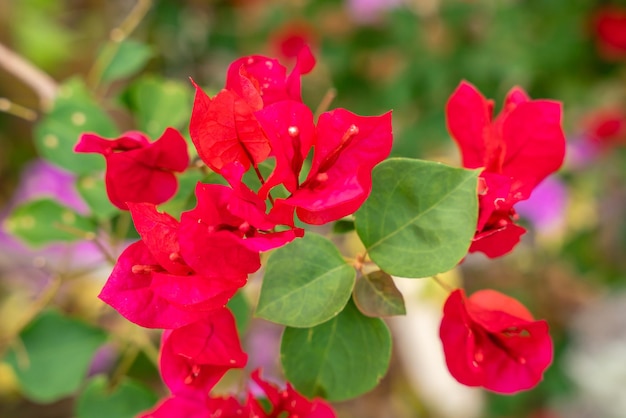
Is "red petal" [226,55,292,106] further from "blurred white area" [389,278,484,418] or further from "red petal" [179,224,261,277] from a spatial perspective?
"blurred white area" [389,278,484,418]

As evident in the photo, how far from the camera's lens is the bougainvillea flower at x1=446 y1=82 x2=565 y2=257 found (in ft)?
1.47

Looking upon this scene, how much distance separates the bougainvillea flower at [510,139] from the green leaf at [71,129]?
353 mm

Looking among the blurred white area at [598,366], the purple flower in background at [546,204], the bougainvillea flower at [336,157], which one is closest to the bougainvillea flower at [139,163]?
the bougainvillea flower at [336,157]

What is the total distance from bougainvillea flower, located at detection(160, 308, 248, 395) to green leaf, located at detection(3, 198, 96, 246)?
0.26 meters

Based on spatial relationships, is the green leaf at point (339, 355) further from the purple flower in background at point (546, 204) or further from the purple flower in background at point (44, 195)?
the purple flower in background at point (546, 204)

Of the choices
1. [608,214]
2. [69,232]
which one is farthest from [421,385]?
[69,232]

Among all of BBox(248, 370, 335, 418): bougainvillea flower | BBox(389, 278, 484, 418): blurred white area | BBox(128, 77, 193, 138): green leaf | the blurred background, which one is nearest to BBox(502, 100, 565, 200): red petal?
BBox(248, 370, 335, 418): bougainvillea flower

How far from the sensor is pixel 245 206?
0.35m

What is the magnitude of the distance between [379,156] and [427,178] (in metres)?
0.05

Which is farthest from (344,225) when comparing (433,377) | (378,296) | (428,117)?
(433,377)

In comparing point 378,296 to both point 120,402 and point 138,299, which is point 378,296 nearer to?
point 138,299

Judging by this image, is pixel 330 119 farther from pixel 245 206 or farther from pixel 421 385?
pixel 421 385

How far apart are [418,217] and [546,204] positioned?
1173mm

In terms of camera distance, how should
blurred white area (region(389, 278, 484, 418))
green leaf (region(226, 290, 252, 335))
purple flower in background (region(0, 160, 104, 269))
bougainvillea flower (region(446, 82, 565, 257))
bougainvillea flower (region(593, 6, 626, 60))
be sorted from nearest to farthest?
bougainvillea flower (region(446, 82, 565, 257)) → green leaf (region(226, 290, 252, 335)) → purple flower in background (region(0, 160, 104, 269)) → bougainvillea flower (region(593, 6, 626, 60)) → blurred white area (region(389, 278, 484, 418))
